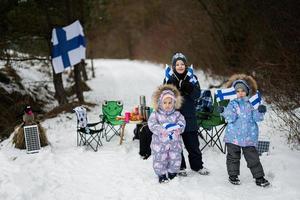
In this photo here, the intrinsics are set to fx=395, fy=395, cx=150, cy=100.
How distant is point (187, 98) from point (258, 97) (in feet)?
3.75

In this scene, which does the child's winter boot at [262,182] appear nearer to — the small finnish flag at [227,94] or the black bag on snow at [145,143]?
the small finnish flag at [227,94]

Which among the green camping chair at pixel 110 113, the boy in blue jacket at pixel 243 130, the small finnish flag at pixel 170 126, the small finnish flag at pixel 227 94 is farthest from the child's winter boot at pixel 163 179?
the green camping chair at pixel 110 113

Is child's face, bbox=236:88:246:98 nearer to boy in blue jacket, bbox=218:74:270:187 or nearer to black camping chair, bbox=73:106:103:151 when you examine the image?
boy in blue jacket, bbox=218:74:270:187

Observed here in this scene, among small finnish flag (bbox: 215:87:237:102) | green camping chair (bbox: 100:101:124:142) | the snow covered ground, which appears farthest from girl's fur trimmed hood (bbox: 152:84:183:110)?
green camping chair (bbox: 100:101:124:142)

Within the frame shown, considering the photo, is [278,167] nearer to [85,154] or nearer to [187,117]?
[187,117]

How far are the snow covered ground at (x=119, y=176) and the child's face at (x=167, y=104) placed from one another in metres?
1.09

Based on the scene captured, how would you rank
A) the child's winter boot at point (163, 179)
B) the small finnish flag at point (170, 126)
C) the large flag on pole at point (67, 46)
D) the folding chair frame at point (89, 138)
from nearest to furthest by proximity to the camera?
the small finnish flag at point (170, 126), the child's winter boot at point (163, 179), the folding chair frame at point (89, 138), the large flag on pole at point (67, 46)

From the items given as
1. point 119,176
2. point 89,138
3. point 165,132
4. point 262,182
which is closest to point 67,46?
point 89,138

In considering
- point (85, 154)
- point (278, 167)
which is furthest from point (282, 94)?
point (85, 154)

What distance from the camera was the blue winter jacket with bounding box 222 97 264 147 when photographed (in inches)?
223

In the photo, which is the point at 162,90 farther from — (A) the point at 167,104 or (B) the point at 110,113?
(B) the point at 110,113

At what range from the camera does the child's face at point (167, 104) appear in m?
5.89

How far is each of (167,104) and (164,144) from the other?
0.62 meters

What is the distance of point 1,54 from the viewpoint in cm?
1215
